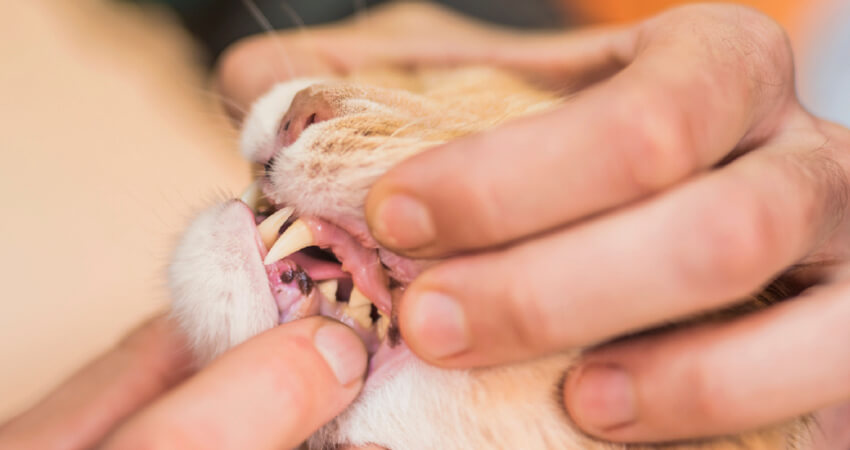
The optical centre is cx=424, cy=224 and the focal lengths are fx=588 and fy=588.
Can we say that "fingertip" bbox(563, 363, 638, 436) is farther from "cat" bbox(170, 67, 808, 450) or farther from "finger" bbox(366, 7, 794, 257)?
"finger" bbox(366, 7, 794, 257)

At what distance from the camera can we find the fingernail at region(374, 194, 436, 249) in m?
0.60

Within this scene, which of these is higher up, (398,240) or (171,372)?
(398,240)

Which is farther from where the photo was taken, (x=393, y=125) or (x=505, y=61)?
(x=505, y=61)

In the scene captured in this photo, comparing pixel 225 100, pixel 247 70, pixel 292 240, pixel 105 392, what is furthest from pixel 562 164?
pixel 247 70

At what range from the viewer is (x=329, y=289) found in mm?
773

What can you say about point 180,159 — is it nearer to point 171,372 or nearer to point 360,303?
point 171,372

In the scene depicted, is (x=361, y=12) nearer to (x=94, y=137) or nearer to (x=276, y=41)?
(x=276, y=41)

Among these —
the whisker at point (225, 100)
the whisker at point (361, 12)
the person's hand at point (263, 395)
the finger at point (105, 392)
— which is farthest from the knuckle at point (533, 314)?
the whisker at point (361, 12)

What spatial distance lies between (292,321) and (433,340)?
18 centimetres

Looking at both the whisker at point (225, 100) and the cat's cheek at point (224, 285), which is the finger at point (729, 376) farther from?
the whisker at point (225, 100)

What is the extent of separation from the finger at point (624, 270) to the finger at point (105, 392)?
560 mm

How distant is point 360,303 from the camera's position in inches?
30.0

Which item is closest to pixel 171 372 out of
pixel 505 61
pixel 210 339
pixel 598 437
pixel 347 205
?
pixel 210 339

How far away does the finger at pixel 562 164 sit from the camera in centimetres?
57
